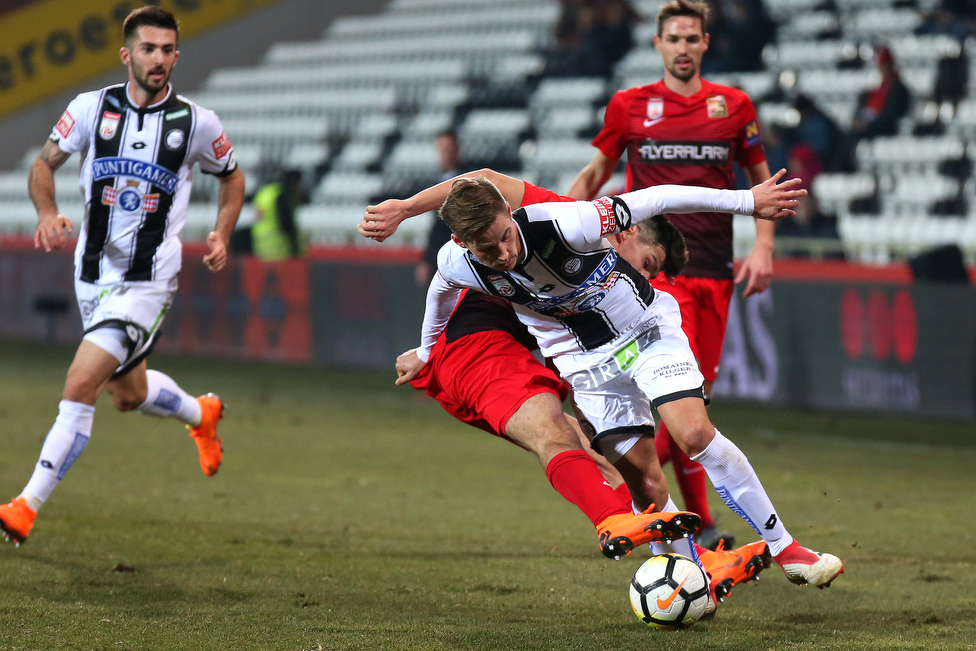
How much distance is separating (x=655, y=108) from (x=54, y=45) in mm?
18029

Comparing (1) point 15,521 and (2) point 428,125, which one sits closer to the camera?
(1) point 15,521

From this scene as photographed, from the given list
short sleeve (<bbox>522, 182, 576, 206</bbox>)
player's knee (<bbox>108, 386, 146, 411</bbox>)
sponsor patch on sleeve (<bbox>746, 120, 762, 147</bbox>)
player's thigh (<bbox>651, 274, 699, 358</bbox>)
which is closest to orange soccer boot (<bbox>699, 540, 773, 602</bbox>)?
player's thigh (<bbox>651, 274, 699, 358</bbox>)

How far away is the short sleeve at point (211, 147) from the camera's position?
5309 millimetres

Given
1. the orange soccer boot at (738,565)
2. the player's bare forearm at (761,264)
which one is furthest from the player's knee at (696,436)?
the player's bare forearm at (761,264)

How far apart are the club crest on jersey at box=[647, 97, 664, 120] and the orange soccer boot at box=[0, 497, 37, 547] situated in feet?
9.84

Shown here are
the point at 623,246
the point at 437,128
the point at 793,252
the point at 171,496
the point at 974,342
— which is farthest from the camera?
the point at 437,128

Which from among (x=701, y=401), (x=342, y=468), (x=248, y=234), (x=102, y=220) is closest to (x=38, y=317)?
(x=248, y=234)

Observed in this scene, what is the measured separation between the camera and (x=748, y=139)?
16.7 ft

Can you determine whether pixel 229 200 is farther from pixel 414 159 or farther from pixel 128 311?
pixel 414 159

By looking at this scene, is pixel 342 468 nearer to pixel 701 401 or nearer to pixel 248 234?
pixel 701 401

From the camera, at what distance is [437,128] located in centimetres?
1722

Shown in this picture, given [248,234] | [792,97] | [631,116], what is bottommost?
[248,234]

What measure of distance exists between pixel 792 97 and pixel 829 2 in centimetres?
235

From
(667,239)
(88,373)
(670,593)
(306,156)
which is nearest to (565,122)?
(306,156)
